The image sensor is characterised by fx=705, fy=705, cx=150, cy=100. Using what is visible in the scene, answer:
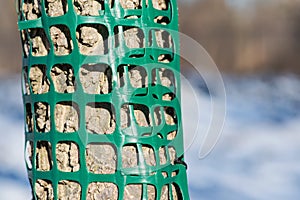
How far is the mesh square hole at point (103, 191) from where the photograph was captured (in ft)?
3.88

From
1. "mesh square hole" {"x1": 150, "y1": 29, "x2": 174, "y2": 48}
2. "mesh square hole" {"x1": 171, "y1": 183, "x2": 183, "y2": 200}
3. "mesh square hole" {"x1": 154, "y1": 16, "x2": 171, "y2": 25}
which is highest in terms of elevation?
"mesh square hole" {"x1": 154, "y1": 16, "x2": 171, "y2": 25}

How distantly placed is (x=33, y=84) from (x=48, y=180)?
169 mm

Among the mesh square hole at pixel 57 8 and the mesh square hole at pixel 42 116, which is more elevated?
the mesh square hole at pixel 57 8

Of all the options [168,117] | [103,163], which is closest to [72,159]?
[103,163]

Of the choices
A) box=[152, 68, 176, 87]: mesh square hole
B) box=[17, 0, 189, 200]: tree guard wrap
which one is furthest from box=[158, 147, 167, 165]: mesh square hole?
box=[152, 68, 176, 87]: mesh square hole

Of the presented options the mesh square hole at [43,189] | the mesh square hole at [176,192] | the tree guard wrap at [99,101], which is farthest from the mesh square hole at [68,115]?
the mesh square hole at [176,192]

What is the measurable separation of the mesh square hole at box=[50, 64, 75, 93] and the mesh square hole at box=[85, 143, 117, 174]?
0.10m

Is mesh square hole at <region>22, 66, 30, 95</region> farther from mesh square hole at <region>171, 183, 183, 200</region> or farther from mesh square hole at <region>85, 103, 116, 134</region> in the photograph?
mesh square hole at <region>171, 183, 183, 200</region>

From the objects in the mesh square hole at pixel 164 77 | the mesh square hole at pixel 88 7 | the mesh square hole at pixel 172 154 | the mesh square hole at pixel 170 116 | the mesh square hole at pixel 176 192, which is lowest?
the mesh square hole at pixel 176 192

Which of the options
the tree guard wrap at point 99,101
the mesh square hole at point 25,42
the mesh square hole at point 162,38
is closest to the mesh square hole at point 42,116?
the tree guard wrap at point 99,101

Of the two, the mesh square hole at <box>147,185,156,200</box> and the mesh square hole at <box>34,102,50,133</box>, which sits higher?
the mesh square hole at <box>34,102,50,133</box>

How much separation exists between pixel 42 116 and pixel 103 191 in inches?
6.7

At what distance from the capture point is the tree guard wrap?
1170 millimetres

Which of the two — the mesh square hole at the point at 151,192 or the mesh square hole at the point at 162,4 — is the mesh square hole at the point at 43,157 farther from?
the mesh square hole at the point at 162,4
